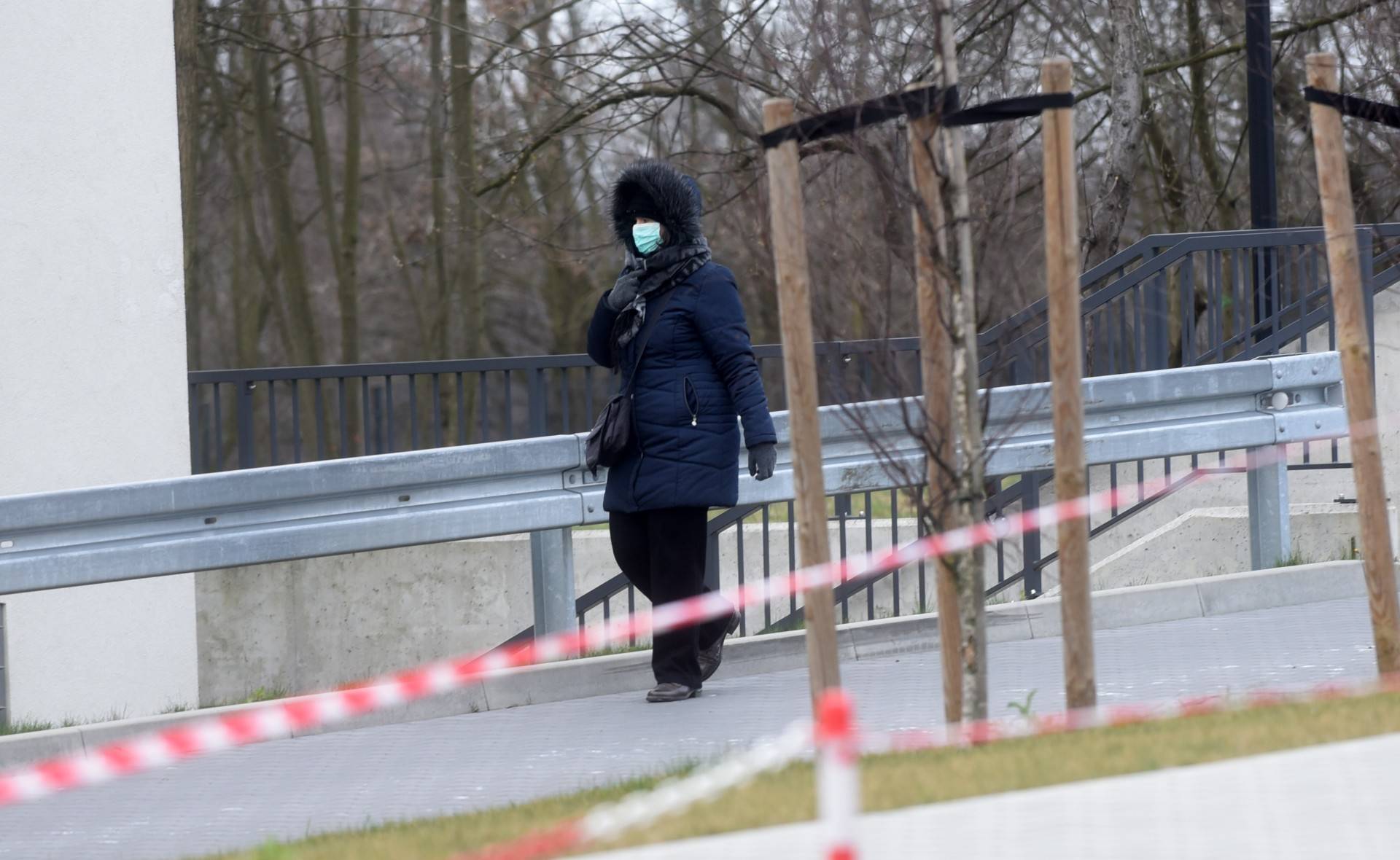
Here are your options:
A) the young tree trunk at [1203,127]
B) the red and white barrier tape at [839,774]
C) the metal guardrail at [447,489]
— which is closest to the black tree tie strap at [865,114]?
the metal guardrail at [447,489]

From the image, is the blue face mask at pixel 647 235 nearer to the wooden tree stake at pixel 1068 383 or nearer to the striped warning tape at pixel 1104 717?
the wooden tree stake at pixel 1068 383

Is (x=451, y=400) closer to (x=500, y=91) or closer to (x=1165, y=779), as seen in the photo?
(x=500, y=91)

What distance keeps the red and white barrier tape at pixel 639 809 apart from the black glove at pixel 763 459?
176cm

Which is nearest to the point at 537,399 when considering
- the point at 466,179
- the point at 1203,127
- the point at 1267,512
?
the point at 1267,512

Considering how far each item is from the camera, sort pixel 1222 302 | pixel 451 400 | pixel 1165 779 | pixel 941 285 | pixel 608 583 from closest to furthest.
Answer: pixel 1165 779, pixel 941 285, pixel 608 583, pixel 1222 302, pixel 451 400

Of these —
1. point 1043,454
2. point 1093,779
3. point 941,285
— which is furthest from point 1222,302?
point 1093,779

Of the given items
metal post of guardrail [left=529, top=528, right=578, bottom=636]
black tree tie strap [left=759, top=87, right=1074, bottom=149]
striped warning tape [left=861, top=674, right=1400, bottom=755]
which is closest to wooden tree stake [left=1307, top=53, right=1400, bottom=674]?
striped warning tape [left=861, top=674, right=1400, bottom=755]

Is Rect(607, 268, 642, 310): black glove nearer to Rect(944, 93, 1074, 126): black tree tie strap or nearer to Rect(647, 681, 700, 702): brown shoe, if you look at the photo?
Rect(647, 681, 700, 702): brown shoe

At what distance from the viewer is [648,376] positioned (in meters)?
7.43

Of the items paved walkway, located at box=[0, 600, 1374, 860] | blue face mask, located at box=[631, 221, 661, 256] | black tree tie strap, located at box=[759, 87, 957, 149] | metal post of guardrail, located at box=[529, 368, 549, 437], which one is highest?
black tree tie strap, located at box=[759, 87, 957, 149]

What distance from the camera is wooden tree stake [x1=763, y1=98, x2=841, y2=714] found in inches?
222

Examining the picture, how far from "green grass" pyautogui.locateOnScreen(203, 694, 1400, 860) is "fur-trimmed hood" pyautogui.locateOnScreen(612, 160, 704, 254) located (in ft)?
8.59

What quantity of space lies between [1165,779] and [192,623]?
6961 millimetres

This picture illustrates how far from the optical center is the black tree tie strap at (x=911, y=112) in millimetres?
5469
